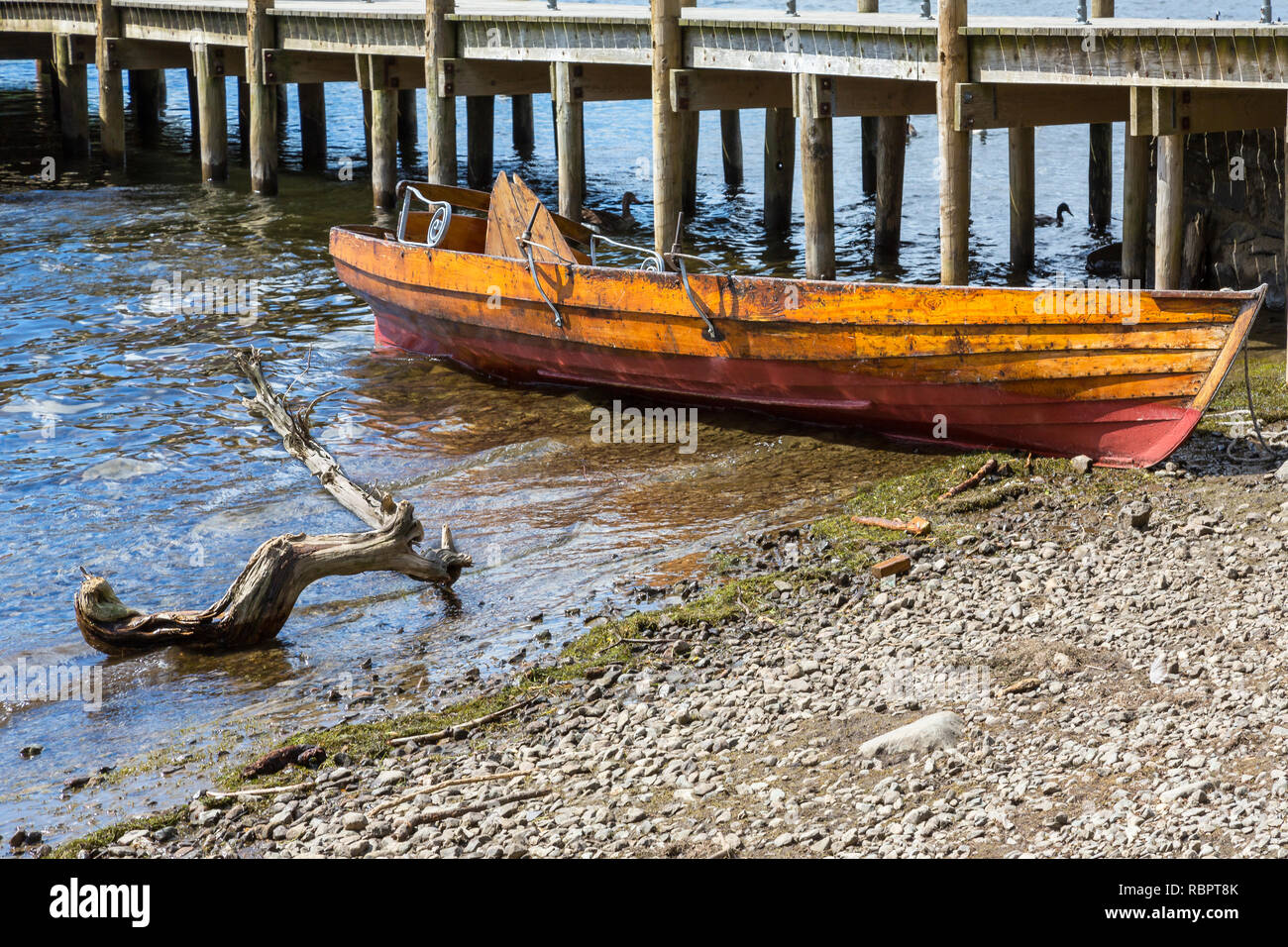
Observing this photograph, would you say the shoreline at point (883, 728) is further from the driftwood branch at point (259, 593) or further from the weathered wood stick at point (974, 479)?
the driftwood branch at point (259, 593)

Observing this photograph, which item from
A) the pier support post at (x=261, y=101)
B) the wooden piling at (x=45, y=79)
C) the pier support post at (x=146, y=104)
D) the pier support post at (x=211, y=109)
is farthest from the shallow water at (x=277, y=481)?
the wooden piling at (x=45, y=79)

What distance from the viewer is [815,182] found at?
Result: 44.9 ft

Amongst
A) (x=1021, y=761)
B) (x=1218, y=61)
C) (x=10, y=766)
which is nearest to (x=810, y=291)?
(x=1218, y=61)

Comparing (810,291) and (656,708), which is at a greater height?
(810,291)

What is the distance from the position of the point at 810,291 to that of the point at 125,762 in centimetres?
588

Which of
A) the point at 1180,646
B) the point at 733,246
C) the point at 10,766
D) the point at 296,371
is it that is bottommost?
the point at 10,766

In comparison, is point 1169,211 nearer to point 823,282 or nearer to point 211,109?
point 823,282

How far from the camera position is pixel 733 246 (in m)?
19.4

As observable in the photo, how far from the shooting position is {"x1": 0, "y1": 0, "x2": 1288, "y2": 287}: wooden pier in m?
11.4

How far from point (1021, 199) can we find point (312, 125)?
47.8 feet

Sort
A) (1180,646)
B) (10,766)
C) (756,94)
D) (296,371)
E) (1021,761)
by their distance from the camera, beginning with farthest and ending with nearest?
(756,94) → (296,371) → (10,766) → (1180,646) → (1021,761)

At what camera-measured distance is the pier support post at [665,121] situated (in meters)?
14.4

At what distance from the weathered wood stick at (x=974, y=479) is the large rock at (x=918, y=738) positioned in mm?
3683

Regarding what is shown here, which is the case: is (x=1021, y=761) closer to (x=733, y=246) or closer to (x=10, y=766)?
(x=10, y=766)
